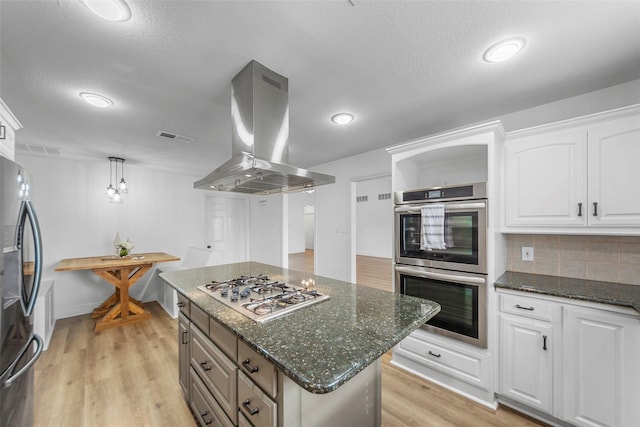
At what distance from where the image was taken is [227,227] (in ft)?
18.6

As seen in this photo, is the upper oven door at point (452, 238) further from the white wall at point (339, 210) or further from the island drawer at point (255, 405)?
the island drawer at point (255, 405)

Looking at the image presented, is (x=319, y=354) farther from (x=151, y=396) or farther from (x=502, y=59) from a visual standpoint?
(x=151, y=396)

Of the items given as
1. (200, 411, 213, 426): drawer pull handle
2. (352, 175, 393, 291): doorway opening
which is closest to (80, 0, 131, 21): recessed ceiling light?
(200, 411, 213, 426): drawer pull handle

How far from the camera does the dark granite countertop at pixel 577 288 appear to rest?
148 cm

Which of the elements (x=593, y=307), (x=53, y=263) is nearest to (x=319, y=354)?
(x=593, y=307)

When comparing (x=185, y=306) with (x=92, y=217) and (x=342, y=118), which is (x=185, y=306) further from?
(x=92, y=217)

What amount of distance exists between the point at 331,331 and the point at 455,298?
4.74ft

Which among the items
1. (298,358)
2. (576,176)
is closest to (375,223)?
(576,176)

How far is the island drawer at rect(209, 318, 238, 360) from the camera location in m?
1.21

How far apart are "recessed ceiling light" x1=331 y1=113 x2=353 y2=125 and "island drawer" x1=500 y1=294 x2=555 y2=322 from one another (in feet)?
6.30

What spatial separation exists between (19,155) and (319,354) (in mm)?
4987

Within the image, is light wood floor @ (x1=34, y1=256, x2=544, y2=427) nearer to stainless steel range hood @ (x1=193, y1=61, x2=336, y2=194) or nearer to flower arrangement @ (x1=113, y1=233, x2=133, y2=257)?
flower arrangement @ (x1=113, y1=233, x2=133, y2=257)

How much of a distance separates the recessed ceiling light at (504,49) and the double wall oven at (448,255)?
2.73 ft

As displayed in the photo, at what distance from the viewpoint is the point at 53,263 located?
3.61 meters
